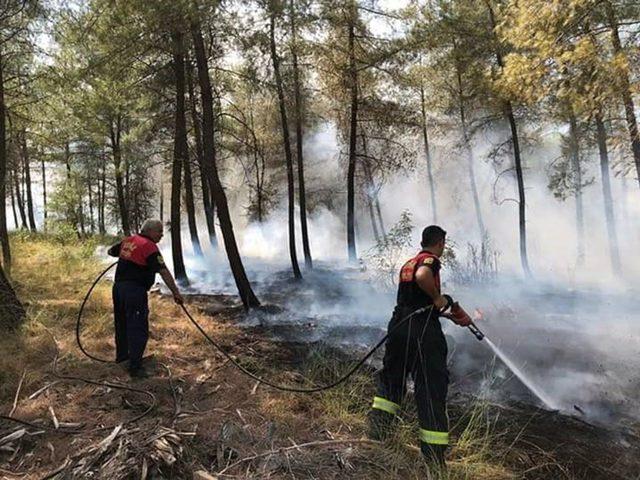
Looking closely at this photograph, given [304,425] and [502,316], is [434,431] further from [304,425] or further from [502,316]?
[502,316]

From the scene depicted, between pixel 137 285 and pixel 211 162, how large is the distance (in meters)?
4.52

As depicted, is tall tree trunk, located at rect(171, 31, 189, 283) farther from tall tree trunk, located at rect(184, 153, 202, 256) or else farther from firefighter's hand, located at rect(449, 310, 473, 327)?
firefighter's hand, located at rect(449, 310, 473, 327)

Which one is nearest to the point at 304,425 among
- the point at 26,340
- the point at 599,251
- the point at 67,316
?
the point at 26,340

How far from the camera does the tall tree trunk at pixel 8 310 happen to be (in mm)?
6129

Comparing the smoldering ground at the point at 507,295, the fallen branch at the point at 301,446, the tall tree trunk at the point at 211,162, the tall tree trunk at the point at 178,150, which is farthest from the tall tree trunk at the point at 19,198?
the fallen branch at the point at 301,446

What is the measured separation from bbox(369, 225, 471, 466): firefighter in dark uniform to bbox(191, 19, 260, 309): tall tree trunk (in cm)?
589

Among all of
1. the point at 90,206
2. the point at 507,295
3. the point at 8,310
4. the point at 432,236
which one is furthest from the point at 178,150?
the point at 90,206

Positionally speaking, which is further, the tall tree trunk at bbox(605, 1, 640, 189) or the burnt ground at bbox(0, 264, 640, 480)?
the tall tree trunk at bbox(605, 1, 640, 189)

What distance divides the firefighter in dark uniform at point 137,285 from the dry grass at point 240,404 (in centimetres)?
39

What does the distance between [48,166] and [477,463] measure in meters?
34.5

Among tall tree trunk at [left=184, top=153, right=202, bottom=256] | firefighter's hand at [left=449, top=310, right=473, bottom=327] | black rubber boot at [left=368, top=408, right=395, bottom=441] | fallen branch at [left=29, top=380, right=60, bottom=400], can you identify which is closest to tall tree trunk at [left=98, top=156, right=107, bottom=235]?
tall tree trunk at [left=184, top=153, right=202, bottom=256]

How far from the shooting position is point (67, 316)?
23.7 feet

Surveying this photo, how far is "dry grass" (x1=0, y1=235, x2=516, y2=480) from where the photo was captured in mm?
3506

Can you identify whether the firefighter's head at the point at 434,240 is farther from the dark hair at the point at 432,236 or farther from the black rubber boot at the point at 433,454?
the black rubber boot at the point at 433,454
